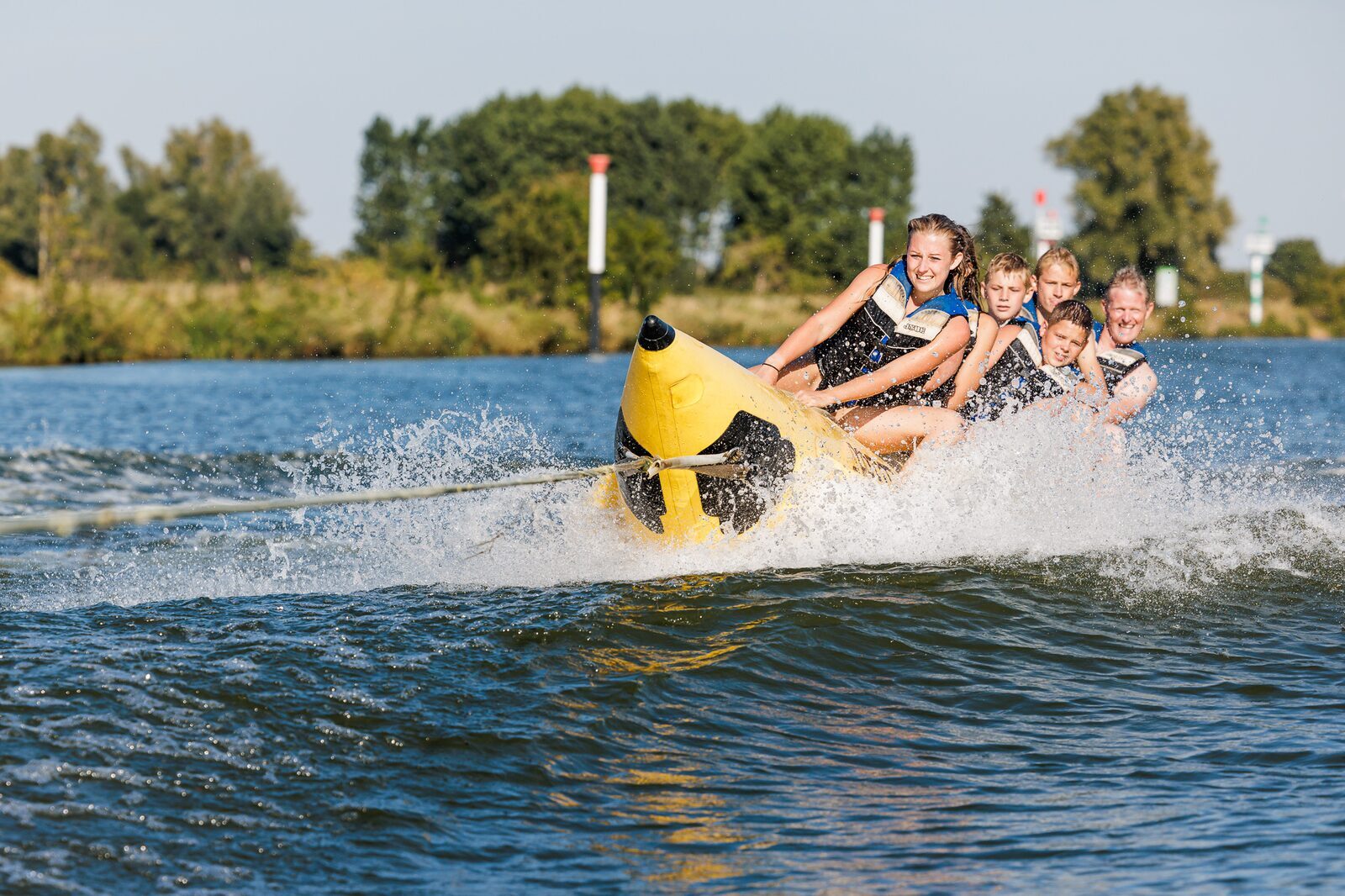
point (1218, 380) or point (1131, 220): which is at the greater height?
point (1131, 220)

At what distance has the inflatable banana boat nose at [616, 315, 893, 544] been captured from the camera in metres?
5.15

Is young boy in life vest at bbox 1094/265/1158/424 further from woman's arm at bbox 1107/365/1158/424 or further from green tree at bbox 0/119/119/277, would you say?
green tree at bbox 0/119/119/277

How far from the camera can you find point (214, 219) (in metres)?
54.6

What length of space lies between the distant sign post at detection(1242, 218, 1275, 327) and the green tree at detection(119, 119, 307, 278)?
3059 centimetres

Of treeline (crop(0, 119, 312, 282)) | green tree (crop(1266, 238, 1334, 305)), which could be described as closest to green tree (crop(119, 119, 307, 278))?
treeline (crop(0, 119, 312, 282))

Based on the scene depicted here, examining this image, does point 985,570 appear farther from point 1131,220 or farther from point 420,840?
point 1131,220

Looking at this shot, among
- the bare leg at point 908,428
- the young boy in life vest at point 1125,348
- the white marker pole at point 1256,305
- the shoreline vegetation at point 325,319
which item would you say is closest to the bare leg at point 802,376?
the bare leg at point 908,428

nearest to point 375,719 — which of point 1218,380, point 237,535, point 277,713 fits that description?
point 277,713

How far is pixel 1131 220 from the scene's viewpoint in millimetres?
47062

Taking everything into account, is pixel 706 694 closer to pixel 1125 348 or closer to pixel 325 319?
pixel 1125 348

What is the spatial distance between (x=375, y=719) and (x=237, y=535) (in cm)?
375

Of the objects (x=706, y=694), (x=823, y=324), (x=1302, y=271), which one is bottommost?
(x=706, y=694)

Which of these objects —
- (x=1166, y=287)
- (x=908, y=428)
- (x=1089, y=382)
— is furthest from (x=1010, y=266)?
(x=1166, y=287)

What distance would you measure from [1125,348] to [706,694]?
135 inches
